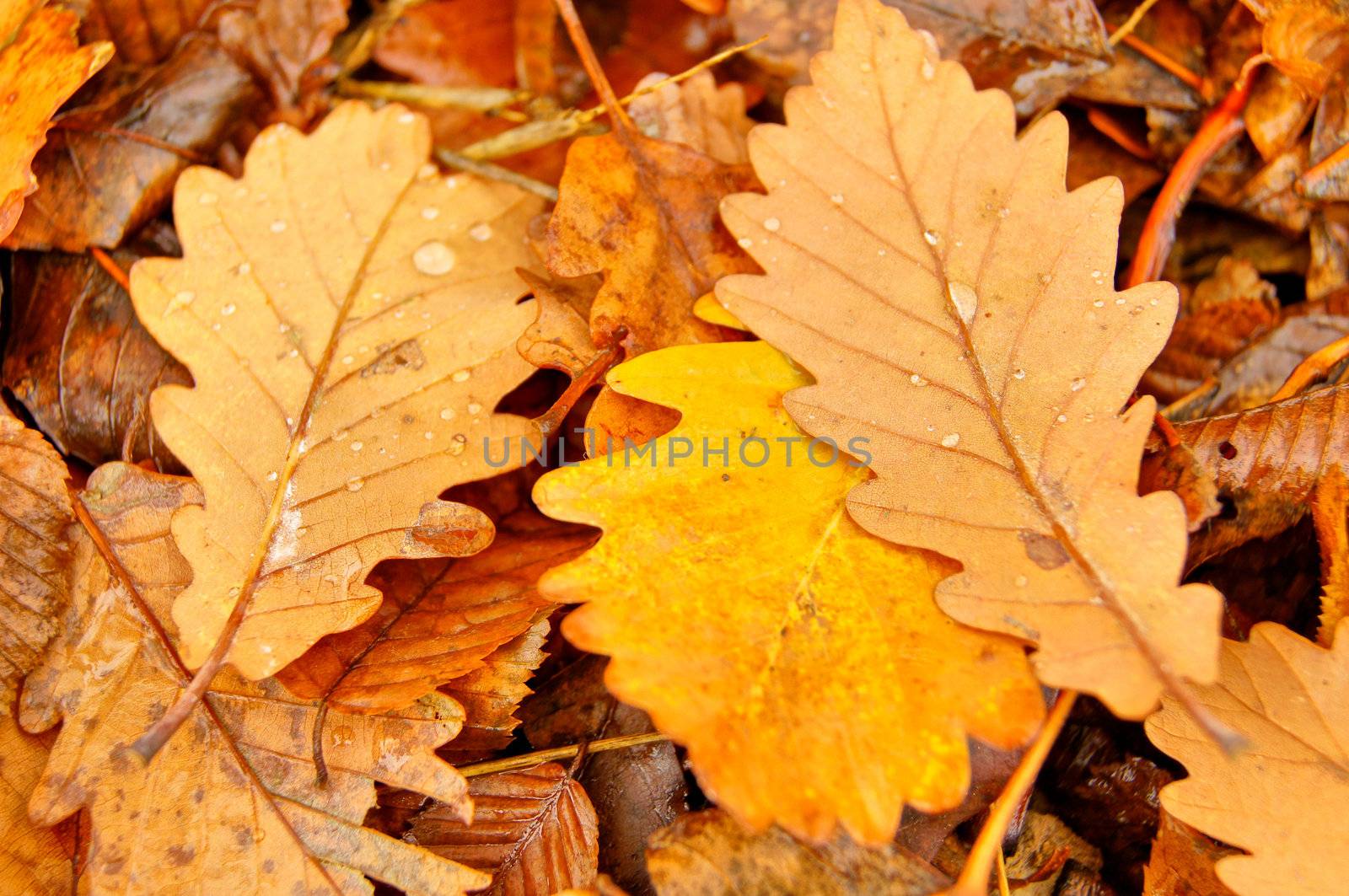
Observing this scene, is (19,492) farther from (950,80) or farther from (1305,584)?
(1305,584)

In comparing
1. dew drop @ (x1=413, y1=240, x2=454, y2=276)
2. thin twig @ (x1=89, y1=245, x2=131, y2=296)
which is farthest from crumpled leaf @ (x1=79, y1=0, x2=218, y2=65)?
dew drop @ (x1=413, y1=240, x2=454, y2=276)

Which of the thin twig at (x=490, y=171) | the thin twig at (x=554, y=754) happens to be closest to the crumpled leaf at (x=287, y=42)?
the thin twig at (x=490, y=171)

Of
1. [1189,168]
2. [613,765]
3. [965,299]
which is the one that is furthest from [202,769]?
[1189,168]

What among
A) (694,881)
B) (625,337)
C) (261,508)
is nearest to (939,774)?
(694,881)

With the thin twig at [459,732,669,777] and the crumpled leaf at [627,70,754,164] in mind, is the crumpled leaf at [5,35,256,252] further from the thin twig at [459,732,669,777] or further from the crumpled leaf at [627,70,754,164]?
the thin twig at [459,732,669,777]

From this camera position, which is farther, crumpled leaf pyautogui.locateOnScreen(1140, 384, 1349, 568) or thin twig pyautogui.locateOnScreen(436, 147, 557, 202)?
thin twig pyautogui.locateOnScreen(436, 147, 557, 202)

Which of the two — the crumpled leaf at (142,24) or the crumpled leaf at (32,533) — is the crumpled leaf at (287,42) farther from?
the crumpled leaf at (32,533)
